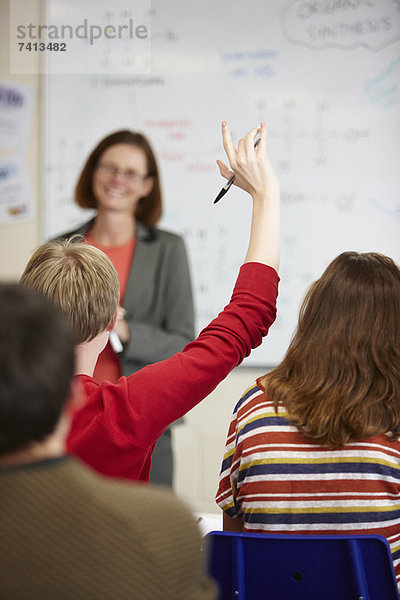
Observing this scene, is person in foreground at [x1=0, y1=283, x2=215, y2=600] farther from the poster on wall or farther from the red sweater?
the poster on wall

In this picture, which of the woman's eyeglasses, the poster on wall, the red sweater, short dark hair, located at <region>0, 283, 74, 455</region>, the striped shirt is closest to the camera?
short dark hair, located at <region>0, 283, 74, 455</region>

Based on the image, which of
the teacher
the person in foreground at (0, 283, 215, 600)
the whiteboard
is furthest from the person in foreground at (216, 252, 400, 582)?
the whiteboard

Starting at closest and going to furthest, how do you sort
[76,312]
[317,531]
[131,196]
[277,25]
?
[76,312] < [317,531] < [131,196] < [277,25]

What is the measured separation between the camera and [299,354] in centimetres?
142

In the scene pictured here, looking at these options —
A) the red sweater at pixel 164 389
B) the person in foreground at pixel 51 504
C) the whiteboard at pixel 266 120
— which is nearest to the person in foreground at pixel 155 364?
the red sweater at pixel 164 389

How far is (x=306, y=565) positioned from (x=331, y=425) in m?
0.29

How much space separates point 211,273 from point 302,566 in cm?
225

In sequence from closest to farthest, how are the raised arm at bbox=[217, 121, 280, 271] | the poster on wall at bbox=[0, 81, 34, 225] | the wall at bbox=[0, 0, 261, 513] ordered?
the raised arm at bbox=[217, 121, 280, 271]
the wall at bbox=[0, 0, 261, 513]
the poster on wall at bbox=[0, 81, 34, 225]

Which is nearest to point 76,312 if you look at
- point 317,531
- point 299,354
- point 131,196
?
point 299,354

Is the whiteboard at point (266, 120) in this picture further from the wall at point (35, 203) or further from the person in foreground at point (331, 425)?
the person in foreground at point (331, 425)

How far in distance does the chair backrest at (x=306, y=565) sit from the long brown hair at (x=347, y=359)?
25 cm

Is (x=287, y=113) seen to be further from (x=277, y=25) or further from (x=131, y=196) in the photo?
(x=131, y=196)

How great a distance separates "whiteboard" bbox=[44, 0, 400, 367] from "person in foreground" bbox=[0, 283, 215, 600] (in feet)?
8.63

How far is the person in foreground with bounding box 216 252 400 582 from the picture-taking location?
1.27m
